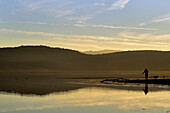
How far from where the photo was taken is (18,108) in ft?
83.7

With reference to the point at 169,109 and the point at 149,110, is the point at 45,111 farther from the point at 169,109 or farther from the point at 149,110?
the point at 169,109

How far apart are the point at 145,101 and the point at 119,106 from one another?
401 cm

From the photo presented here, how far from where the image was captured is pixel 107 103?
Answer: 28.1 metres

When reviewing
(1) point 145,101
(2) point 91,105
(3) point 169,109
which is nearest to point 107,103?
(2) point 91,105

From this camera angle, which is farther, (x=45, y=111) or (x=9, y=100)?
(x=9, y=100)

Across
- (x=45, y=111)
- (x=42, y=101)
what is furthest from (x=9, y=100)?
(x=45, y=111)

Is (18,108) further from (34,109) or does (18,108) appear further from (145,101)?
(145,101)

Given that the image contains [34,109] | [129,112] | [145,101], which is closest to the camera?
[129,112]

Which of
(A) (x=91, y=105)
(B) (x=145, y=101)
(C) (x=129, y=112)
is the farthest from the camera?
(B) (x=145, y=101)

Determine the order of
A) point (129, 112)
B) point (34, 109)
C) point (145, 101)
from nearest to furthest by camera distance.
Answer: point (129, 112), point (34, 109), point (145, 101)

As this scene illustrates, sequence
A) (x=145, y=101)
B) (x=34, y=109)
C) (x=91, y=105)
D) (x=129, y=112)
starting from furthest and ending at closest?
(x=145, y=101)
(x=91, y=105)
(x=34, y=109)
(x=129, y=112)

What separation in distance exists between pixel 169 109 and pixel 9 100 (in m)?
14.9

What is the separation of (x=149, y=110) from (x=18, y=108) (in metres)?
10.1

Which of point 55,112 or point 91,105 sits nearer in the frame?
point 55,112
